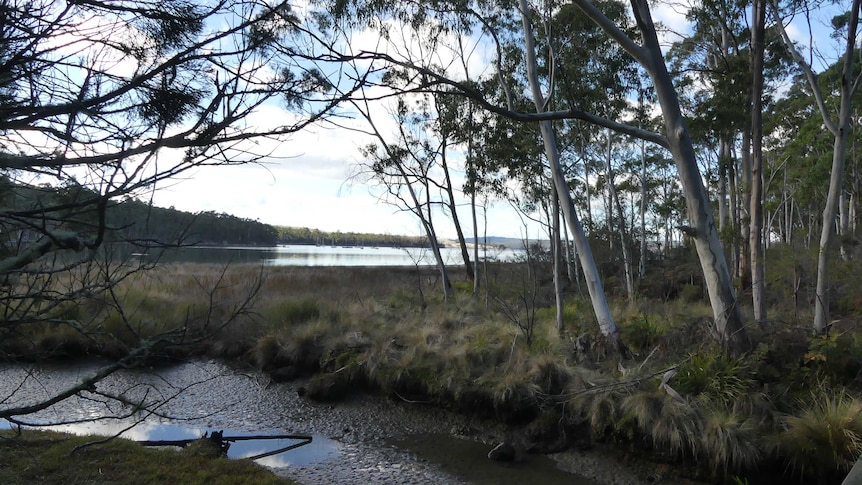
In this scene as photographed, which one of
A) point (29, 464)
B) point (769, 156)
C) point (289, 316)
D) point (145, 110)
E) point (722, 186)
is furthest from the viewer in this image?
point (769, 156)

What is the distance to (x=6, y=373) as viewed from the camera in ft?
33.1

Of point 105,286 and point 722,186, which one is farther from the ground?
point 722,186

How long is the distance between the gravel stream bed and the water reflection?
0.03 m

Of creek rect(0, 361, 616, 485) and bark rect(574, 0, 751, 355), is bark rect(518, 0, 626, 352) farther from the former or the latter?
creek rect(0, 361, 616, 485)

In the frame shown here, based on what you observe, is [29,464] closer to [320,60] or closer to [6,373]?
[320,60]

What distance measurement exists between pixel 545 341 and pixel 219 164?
7448 mm

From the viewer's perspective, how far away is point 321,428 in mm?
8305

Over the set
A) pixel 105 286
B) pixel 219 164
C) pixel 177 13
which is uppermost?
pixel 177 13

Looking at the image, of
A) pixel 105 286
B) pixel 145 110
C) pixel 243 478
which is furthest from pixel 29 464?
pixel 145 110

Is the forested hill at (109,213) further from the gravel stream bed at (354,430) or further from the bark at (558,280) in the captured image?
the bark at (558,280)

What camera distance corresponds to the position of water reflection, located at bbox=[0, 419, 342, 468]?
6.93 meters

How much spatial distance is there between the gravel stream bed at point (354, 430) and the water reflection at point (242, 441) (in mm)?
30

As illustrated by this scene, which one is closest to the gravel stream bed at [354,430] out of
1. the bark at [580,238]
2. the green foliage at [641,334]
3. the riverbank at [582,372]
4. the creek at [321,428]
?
the creek at [321,428]

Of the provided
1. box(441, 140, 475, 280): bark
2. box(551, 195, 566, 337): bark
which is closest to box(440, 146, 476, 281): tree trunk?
box(441, 140, 475, 280): bark
